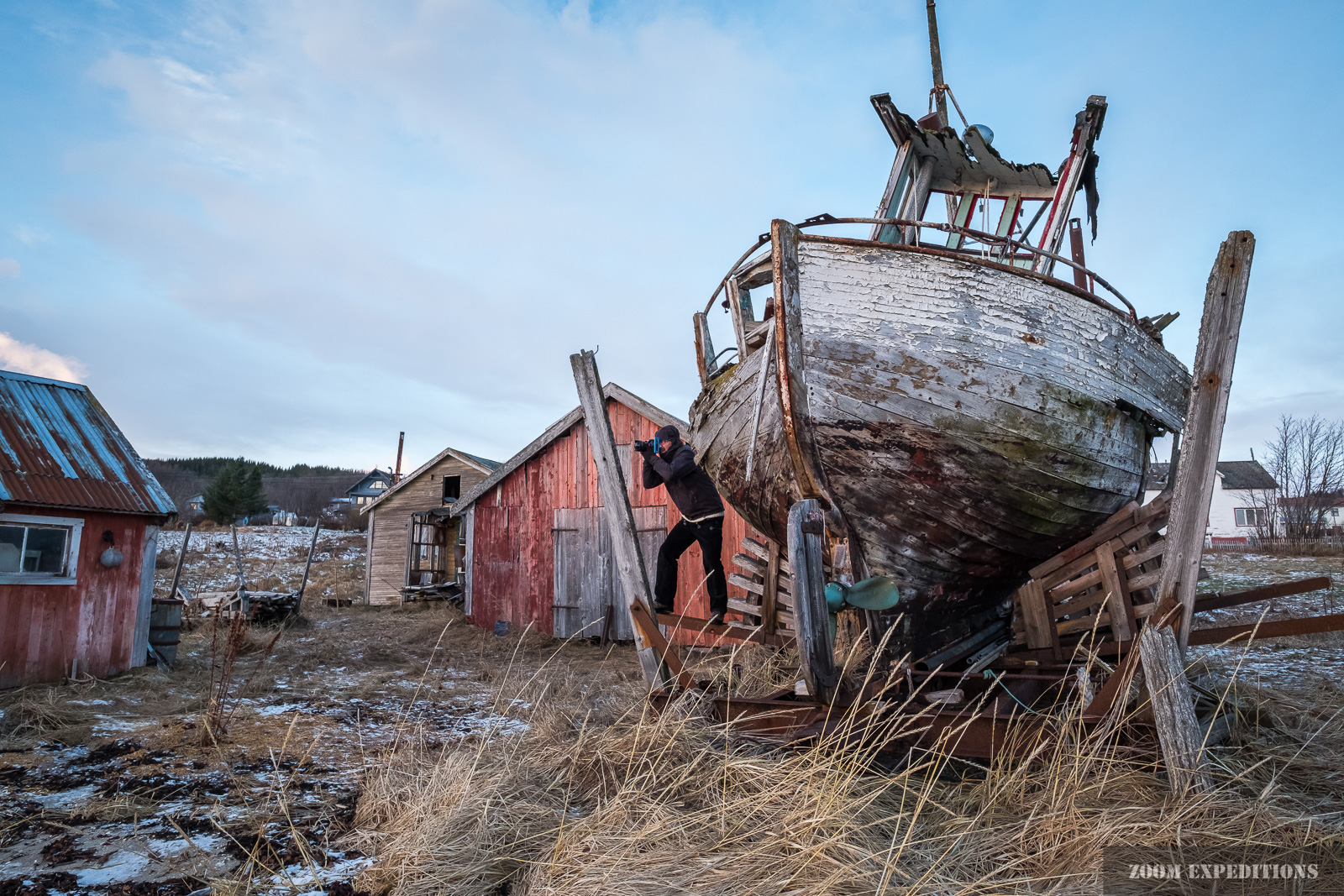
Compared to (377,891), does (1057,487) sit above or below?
above

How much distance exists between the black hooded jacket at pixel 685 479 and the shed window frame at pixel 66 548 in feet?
21.6

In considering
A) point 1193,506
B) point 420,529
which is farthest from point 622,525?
point 420,529

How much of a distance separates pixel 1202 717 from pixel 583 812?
355cm

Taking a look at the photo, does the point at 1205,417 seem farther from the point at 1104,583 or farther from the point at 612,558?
the point at 612,558

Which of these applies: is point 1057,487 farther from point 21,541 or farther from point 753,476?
point 21,541

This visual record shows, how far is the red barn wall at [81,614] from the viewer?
23.9ft

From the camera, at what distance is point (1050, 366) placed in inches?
173

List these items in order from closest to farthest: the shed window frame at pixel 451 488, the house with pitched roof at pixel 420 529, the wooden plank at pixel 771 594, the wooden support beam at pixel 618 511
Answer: the wooden support beam at pixel 618 511, the wooden plank at pixel 771 594, the house with pitched roof at pixel 420 529, the shed window frame at pixel 451 488

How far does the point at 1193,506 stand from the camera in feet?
11.0

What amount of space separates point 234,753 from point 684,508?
3477 millimetres

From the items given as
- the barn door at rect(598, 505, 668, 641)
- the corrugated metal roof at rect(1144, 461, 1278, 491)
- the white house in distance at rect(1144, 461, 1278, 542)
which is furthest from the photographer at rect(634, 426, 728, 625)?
the white house in distance at rect(1144, 461, 1278, 542)

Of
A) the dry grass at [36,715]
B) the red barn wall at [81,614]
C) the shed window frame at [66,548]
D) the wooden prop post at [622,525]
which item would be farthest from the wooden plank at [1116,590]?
the shed window frame at [66,548]

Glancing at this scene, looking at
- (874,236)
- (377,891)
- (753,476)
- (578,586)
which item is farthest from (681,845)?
(578,586)

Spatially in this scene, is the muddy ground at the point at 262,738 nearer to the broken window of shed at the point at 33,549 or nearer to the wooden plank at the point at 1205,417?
the wooden plank at the point at 1205,417
